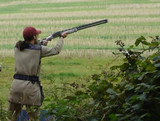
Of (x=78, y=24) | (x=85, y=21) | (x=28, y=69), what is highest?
(x=85, y=21)

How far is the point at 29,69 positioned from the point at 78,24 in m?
19.4

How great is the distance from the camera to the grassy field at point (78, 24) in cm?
1438

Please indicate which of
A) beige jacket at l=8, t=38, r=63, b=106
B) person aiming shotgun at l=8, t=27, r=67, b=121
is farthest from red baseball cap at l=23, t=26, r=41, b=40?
beige jacket at l=8, t=38, r=63, b=106

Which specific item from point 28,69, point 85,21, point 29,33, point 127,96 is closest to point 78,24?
point 85,21

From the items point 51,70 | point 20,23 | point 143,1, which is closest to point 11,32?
point 20,23

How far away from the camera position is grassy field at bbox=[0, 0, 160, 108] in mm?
14383

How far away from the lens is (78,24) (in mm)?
25344

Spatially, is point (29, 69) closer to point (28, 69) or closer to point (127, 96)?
point (28, 69)

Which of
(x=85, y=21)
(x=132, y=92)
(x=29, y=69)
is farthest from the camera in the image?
(x=85, y=21)

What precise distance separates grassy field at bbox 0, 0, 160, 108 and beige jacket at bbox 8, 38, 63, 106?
1327 mm

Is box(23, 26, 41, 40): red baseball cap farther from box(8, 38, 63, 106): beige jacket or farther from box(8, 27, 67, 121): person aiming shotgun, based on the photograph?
box(8, 38, 63, 106): beige jacket

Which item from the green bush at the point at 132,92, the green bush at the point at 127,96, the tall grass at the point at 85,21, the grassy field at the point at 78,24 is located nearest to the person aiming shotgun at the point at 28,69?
the grassy field at the point at 78,24

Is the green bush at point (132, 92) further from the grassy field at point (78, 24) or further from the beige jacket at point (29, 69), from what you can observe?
the beige jacket at point (29, 69)

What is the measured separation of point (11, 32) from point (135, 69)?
2048 centimetres
